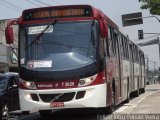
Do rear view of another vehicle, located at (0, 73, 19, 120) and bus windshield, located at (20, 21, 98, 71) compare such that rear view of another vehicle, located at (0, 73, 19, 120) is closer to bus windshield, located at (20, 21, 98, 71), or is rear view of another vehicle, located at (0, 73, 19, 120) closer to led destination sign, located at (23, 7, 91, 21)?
bus windshield, located at (20, 21, 98, 71)

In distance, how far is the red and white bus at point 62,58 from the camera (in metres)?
13.1

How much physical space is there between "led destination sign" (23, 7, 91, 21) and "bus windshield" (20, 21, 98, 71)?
0.79ft

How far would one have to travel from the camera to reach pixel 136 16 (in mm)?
46188

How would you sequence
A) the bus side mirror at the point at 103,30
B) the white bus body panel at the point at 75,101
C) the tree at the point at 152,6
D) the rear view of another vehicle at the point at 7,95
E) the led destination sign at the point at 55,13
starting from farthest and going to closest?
the tree at the point at 152,6 → the rear view of another vehicle at the point at 7,95 → the led destination sign at the point at 55,13 → the bus side mirror at the point at 103,30 → the white bus body panel at the point at 75,101

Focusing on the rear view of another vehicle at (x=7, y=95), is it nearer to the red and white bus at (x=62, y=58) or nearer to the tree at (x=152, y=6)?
the red and white bus at (x=62, y=58)

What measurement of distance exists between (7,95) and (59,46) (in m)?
3.88

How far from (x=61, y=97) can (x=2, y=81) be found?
181 inches

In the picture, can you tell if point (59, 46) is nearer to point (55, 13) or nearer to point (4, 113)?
point (55, 13)

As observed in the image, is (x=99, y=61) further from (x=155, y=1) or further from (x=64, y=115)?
(x=155, y=1)

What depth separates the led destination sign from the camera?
13789mm

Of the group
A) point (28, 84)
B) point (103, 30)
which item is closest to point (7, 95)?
point (28, 84)

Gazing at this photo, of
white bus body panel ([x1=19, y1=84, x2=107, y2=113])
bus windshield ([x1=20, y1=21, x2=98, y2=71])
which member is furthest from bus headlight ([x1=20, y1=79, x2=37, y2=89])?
bus windshield ([x1=20, y1=21, x2=98, y2=71])

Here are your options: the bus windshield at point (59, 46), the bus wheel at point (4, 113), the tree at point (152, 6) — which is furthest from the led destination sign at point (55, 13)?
the tree at point (152, 6)

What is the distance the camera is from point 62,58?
1331 cm
